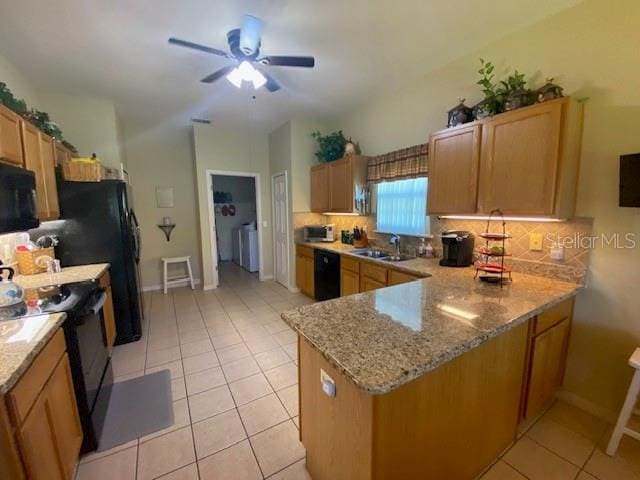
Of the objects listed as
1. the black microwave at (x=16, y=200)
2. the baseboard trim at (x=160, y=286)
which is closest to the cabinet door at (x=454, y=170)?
the black microwave at (x=16, y=200)

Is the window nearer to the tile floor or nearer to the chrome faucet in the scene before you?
the chrome faucet

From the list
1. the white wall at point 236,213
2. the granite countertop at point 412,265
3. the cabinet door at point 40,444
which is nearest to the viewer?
the cabinet door at point 40,444

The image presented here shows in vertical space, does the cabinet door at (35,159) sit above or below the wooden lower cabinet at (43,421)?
above

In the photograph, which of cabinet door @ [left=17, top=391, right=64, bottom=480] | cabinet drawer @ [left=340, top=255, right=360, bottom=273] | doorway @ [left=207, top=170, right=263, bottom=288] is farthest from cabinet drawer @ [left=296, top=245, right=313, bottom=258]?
cabinet door @ [left=17, top=391, right=64, bottom=480]

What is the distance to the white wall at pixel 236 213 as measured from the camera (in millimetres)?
6953

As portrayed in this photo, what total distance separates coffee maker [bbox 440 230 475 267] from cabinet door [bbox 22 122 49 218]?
3268 mm

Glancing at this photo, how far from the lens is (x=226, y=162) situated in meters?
4.66

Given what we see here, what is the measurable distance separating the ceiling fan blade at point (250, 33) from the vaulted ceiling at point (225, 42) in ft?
0.17

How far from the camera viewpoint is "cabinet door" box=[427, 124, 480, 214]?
6.87 ft

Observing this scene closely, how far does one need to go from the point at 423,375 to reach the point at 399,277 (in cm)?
154

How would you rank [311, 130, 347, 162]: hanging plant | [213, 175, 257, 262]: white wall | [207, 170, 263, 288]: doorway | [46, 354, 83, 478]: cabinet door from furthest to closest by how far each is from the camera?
[213, 175, 257, 262]: white wall → [207, 170, 263, 288]: doorway → [311, 130, 347, 162]: hanging plant → [46, 354, 83, 478]: cabinet door

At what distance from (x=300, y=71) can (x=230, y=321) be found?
295 cm

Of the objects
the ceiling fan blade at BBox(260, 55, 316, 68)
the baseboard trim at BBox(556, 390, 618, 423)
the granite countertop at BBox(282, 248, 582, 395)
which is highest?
the ceiling fan blade at BBox(260, 55, 316, 68)

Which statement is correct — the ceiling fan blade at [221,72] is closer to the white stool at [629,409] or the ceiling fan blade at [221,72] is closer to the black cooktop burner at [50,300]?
the black cooktop burner at [50,300]
